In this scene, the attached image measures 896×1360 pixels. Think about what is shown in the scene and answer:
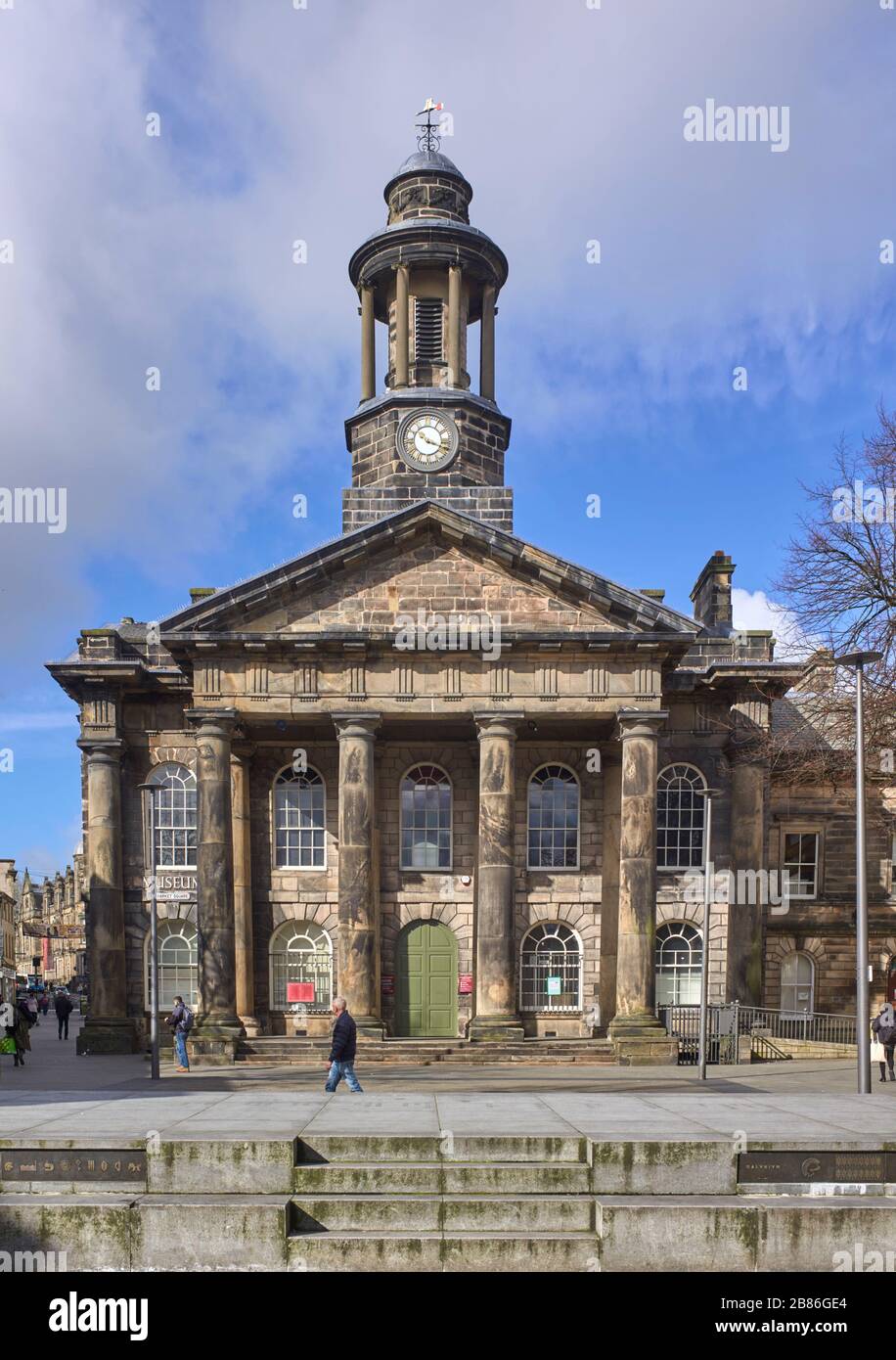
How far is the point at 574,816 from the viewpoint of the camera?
28.6 meters

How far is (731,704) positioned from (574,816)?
5.35 metres

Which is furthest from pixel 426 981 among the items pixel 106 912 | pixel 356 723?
pixel 106 912

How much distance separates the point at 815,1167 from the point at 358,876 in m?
16.0

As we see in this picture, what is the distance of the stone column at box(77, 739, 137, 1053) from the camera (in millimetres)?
27344

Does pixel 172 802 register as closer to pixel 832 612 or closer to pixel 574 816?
pixel 574 816

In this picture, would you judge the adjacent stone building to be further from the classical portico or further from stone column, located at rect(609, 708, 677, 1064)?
stone column, located at rect(609, 708, 677, 1064)

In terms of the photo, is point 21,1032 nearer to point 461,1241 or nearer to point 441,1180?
point 441,1180

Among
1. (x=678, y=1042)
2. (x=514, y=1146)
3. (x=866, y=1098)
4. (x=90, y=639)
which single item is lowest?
(x=678, y=1042)

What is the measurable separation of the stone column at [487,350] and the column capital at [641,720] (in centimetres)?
1333

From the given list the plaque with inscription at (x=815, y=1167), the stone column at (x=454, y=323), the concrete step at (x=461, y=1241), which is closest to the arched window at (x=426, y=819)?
the stone column at (x=454, y=323)

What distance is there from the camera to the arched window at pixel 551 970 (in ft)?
91.8

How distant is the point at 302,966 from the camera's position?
28062 mm

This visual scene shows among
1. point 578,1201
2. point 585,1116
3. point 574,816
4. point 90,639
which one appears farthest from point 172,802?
point 578,1201

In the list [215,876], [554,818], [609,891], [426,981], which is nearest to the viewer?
[215,876]
